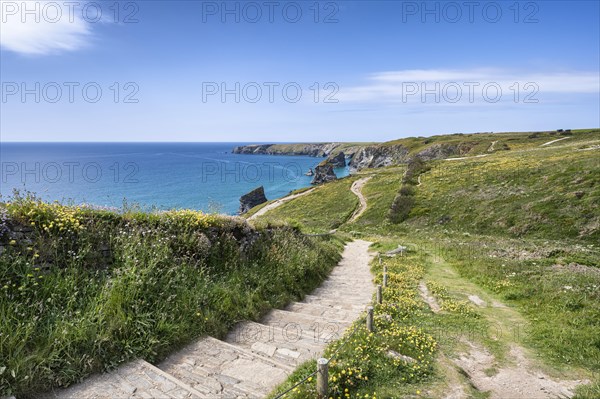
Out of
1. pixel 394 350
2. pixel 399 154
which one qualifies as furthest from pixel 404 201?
pixel 399 154

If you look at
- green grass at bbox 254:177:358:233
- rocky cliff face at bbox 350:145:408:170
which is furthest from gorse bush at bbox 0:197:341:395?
rocky cliff face at bbox 350:145:408:170

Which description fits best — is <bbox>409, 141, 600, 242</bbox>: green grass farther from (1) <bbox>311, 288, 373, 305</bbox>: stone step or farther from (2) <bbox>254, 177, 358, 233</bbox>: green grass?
(1) <bbox>311, 288, 373, 305</bbox>: stone step

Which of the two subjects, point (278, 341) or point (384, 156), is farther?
point (384, 156)

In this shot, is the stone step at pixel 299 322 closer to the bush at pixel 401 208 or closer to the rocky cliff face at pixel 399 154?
the bush at pixel 401 208

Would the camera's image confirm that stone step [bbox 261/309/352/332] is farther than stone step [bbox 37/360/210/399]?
Yes

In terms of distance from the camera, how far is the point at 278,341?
26.0 feet

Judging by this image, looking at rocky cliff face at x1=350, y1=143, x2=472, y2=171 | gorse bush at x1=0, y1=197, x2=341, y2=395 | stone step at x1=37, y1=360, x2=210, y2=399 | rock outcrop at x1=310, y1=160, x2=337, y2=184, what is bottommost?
stone step at x1=37, y1=360, x2=210, y2=399

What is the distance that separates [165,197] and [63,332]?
112 meters

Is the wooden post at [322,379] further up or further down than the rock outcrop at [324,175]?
further down

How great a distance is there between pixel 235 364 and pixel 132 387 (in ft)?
5.92

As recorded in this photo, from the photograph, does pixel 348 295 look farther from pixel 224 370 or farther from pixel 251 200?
pixel 251 200

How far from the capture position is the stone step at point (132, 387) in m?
5.40

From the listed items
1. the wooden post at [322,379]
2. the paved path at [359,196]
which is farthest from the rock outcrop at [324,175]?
the wooden post at [322,379]

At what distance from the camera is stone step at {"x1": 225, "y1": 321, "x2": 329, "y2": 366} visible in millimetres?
7251
